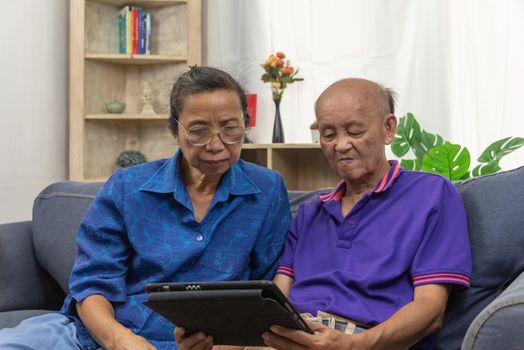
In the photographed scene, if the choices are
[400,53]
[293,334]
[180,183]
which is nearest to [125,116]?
[400,53]

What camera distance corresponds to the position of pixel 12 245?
221 centimetres

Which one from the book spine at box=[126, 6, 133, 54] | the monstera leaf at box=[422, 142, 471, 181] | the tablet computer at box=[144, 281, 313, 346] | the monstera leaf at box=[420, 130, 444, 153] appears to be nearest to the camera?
the tablet computer at box=[144, 281, 313, 346]

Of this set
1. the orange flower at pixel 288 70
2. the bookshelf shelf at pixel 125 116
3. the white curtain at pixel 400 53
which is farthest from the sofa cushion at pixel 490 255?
the bookshelf shelf at pixel 125 116

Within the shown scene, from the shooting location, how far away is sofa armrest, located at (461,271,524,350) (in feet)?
4.10

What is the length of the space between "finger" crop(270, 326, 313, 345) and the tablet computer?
0.04 feet

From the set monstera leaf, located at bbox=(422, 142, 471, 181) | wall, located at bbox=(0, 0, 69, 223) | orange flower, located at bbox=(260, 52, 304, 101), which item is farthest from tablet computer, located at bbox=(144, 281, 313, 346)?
wall, located at bbox=(0, 0, 69, 223)

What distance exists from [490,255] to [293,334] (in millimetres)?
569

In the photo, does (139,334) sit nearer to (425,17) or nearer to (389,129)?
(389,129)

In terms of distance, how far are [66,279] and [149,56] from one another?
7.02ft

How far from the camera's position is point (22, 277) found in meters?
2.21

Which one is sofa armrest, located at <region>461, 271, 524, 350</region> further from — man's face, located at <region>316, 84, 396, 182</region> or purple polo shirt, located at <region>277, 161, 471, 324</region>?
man's face, located at <region>316, 84, 396, 182</region>

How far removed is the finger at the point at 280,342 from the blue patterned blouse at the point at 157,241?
0.35m

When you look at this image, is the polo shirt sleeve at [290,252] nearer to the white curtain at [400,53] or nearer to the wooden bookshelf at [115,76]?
the white curtain at [400,53]

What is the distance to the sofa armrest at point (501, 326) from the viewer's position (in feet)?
4.10
